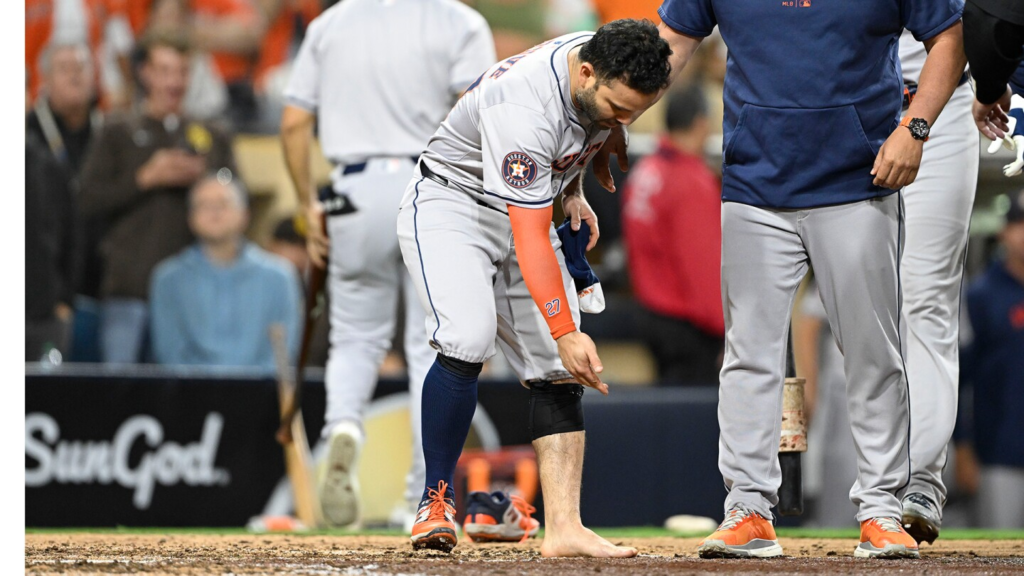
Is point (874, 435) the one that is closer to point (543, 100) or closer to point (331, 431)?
point (543, 100)

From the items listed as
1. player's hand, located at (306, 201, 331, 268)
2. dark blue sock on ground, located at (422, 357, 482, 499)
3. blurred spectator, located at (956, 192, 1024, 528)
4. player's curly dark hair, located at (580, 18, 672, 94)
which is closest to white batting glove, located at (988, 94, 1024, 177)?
player's curly dark hair, located at (580, 18, 672, 94)

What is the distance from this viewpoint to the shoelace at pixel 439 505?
414 cm

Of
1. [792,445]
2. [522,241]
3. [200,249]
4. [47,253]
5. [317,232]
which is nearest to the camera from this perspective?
[522,241]

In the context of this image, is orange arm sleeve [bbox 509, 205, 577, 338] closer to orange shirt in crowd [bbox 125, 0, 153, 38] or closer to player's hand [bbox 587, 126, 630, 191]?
player's hand [bbox 587, 126, 630, 191]

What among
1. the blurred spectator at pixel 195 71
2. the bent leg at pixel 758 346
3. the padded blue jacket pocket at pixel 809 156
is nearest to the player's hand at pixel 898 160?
the padded blue jacket pocket at pixel 809 156

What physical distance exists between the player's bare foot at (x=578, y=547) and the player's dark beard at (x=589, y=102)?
4.31ft

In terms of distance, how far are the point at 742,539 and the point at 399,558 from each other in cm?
109

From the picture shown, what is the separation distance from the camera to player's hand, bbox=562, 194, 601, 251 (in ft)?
14.6

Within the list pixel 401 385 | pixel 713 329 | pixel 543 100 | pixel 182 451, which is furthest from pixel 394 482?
pixel 543 100

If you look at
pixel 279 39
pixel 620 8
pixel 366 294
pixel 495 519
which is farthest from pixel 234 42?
pixel 495 519

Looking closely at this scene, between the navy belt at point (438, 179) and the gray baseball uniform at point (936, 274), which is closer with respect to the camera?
the navy belt at point (438, 179)

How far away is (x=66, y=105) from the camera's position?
27.9 ft

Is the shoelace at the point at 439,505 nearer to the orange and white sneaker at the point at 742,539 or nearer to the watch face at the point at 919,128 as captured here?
the orange and white sneaker at the point at 742,539

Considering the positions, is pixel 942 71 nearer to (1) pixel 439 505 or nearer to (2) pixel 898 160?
(2) pixel 898 160
